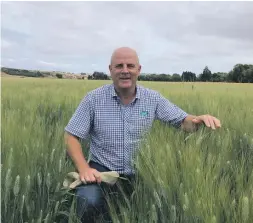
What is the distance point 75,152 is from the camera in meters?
2.46

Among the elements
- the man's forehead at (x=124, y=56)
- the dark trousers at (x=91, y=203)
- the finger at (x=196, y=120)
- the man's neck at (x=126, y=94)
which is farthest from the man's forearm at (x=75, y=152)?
the finger at (x=196, y=120)

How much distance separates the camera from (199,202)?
1.38 meters

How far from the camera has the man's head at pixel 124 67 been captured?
265cm

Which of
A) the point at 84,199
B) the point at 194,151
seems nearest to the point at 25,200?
the point at 84,199

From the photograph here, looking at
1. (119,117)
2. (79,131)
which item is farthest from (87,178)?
(119,117)

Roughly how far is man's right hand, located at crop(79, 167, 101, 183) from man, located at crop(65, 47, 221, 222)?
0.22m

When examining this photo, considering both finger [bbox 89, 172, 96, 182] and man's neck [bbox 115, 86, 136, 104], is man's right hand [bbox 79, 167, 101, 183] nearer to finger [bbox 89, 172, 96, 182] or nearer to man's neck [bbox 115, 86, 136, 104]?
finger [bbox 89, 172, 96, 182]

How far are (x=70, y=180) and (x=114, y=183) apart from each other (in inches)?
9.3

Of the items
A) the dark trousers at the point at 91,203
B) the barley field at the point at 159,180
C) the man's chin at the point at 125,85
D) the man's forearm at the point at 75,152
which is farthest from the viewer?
the man's chin at the point at 125,85

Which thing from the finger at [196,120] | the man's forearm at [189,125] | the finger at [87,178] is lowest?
the finger at [87,178]

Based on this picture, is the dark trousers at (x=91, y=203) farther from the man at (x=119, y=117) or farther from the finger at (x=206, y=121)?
the finger at (x=206, y=121)

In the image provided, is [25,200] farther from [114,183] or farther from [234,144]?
[234,144]

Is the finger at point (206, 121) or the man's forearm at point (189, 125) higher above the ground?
the finger at point (206, 121)

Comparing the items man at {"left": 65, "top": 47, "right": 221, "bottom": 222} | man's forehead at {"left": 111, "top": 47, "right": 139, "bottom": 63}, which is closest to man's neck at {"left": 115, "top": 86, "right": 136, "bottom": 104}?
man at {"left": 65, "top": 47, "right": 221, "bottom": 222}
